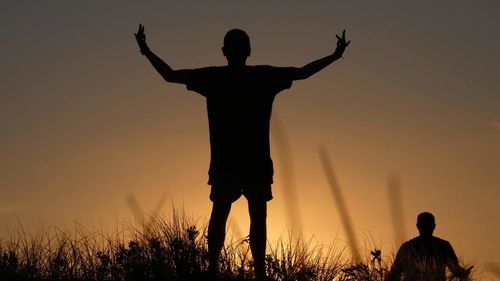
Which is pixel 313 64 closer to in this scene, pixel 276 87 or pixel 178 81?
pixel 276 87

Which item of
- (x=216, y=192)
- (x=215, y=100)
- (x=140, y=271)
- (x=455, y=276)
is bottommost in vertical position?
(x=455, y=276)

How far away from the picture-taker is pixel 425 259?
733 cm

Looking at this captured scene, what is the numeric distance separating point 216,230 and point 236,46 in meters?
1.56

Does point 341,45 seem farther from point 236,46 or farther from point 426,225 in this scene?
point 426,225

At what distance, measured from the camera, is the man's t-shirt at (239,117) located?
20.9 feet

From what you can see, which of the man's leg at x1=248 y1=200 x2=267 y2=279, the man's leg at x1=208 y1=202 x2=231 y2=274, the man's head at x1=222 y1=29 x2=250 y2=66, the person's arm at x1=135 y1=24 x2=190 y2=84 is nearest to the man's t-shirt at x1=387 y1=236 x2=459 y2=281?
the man's leg at x1=248 y1=200 x2=267 y2=279

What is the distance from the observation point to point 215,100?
648cm

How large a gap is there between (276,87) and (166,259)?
74.7 inches

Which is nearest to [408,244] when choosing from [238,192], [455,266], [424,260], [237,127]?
[424,260]

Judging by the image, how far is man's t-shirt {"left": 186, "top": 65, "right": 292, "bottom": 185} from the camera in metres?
6.37

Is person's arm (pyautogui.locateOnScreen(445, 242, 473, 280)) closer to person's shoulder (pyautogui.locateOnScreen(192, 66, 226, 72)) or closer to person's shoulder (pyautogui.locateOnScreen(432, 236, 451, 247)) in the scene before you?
person's shoulder (pyautogui.locateOnScreen(432, 236, 451, 247))

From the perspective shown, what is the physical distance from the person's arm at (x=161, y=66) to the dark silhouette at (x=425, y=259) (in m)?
2.54

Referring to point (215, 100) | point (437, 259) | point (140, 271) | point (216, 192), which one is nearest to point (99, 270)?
point (140, 271)

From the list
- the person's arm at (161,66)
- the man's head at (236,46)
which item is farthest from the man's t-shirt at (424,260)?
the person's arm at (161,66)
